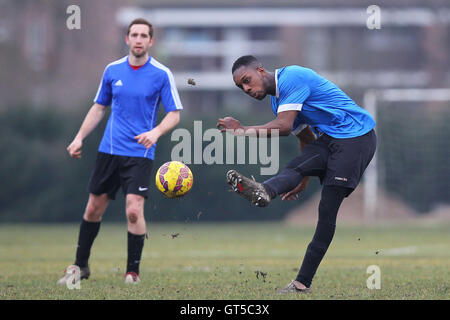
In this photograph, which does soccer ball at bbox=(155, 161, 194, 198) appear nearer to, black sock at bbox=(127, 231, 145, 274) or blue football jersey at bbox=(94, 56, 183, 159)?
blue football jersey at bbox=(94, 56, 183, 159)

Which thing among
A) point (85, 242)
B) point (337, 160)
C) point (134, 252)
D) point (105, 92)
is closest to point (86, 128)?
point (105, 92)

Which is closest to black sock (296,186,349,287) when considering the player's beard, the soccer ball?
the soccer ball

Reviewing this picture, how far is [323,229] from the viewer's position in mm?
6594

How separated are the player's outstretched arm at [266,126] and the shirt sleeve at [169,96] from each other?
1480mm

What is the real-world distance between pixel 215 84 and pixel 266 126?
5063 centimetres

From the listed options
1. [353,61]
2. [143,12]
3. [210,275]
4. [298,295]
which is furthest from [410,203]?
[143,12]

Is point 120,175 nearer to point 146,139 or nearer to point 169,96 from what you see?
point 146,139

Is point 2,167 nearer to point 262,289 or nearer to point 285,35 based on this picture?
point 262,289

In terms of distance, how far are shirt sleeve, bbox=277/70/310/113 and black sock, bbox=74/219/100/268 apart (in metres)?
2.64

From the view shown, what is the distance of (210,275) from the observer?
8172mm

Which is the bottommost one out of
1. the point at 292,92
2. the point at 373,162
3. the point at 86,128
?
the point at 373,162

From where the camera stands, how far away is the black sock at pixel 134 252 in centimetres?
756

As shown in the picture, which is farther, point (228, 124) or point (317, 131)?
point (317, 131)

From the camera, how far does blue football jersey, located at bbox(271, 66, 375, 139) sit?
6.39 meters
